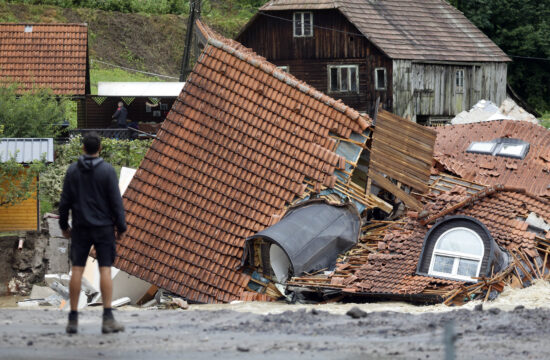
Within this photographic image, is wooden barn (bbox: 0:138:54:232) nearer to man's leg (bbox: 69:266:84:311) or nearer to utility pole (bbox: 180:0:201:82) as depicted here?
utility pole (bbox: 180:0:201:82)

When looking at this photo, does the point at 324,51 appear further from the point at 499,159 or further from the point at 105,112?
the point at 499,159

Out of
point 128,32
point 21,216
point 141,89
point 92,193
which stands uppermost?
point 128,32

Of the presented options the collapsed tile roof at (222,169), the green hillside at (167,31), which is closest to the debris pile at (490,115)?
the green hillside at (167,31)

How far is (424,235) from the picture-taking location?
64.5 ft

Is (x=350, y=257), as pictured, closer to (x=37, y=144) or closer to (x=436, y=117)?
(x=37, y=144)

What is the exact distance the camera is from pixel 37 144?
978 inches

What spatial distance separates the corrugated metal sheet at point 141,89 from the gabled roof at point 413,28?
32.9 ft

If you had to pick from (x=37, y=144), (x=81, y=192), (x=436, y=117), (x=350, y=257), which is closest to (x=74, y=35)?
(x=37, y=144)

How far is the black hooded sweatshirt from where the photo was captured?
32.3 feet

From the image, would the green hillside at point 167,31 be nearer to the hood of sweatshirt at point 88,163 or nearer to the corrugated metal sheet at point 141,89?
the corrugated metal sheet at point 141,89

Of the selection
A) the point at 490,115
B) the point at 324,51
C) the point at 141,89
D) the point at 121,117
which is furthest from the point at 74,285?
the point at 324,51

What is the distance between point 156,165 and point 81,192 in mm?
10664

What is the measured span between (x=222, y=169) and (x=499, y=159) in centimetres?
920

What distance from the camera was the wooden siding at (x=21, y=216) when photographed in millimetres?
24484
